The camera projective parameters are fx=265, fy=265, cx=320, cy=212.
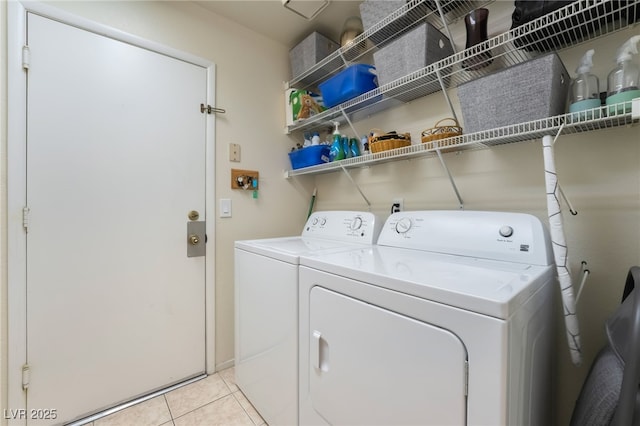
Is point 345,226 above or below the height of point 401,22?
below

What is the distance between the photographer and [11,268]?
51.3 inches

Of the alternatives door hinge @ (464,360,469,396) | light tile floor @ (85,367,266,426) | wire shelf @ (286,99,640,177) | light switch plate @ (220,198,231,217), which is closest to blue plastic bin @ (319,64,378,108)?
wire shelf @ (286,99,640,177)

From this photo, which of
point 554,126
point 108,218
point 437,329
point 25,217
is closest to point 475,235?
point 554,126

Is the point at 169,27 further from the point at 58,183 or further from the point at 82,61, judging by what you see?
the point at 58,183

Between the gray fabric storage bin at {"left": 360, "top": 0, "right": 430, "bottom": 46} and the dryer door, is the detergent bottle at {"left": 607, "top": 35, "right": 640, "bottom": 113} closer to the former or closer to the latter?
the gray fabric storage bin at {"left": 360, "top": 0, "right": 430, "bottom": 46}

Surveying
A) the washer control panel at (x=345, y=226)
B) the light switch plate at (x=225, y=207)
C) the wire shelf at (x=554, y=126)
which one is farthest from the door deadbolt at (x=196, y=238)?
the wire shelf at (x=554, y=126)

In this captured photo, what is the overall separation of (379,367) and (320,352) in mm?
292

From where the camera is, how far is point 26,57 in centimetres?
133

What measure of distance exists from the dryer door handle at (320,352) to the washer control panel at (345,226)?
2.28 feet

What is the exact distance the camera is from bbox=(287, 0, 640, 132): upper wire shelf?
0.96m

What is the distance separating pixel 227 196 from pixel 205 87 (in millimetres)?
789

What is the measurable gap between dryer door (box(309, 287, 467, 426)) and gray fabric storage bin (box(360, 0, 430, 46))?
1512mm

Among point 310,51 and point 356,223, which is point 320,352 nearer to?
point 356,223

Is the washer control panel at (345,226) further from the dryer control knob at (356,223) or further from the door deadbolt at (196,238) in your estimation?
the door deadbolt at (196,238)
